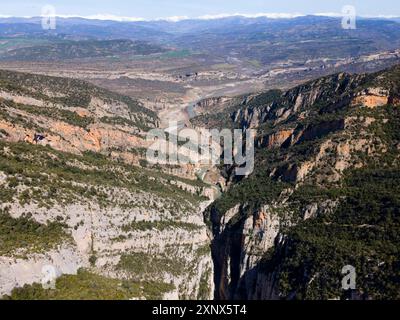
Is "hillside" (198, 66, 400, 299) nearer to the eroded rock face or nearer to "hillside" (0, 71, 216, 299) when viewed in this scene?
the eroded rock face

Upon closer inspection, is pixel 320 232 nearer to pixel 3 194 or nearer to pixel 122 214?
pixel 122 214

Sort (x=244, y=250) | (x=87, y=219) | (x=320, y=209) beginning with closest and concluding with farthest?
(x=87, y=219), (x=320, y=209), (x=244, y=250)

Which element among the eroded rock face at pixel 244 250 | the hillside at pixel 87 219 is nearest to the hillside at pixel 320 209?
the eroded rock face at pixel 244 250

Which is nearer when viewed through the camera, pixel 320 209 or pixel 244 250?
pixel 320 209

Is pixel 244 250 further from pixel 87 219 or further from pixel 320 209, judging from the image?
pixel 87 219

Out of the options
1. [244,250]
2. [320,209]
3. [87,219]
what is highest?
[87,219]

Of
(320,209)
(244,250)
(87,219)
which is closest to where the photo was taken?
(87,219)

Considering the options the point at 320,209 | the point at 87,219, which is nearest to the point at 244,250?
the point at 320,209

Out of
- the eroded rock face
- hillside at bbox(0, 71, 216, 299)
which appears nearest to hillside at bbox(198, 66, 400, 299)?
the eroded rock face
